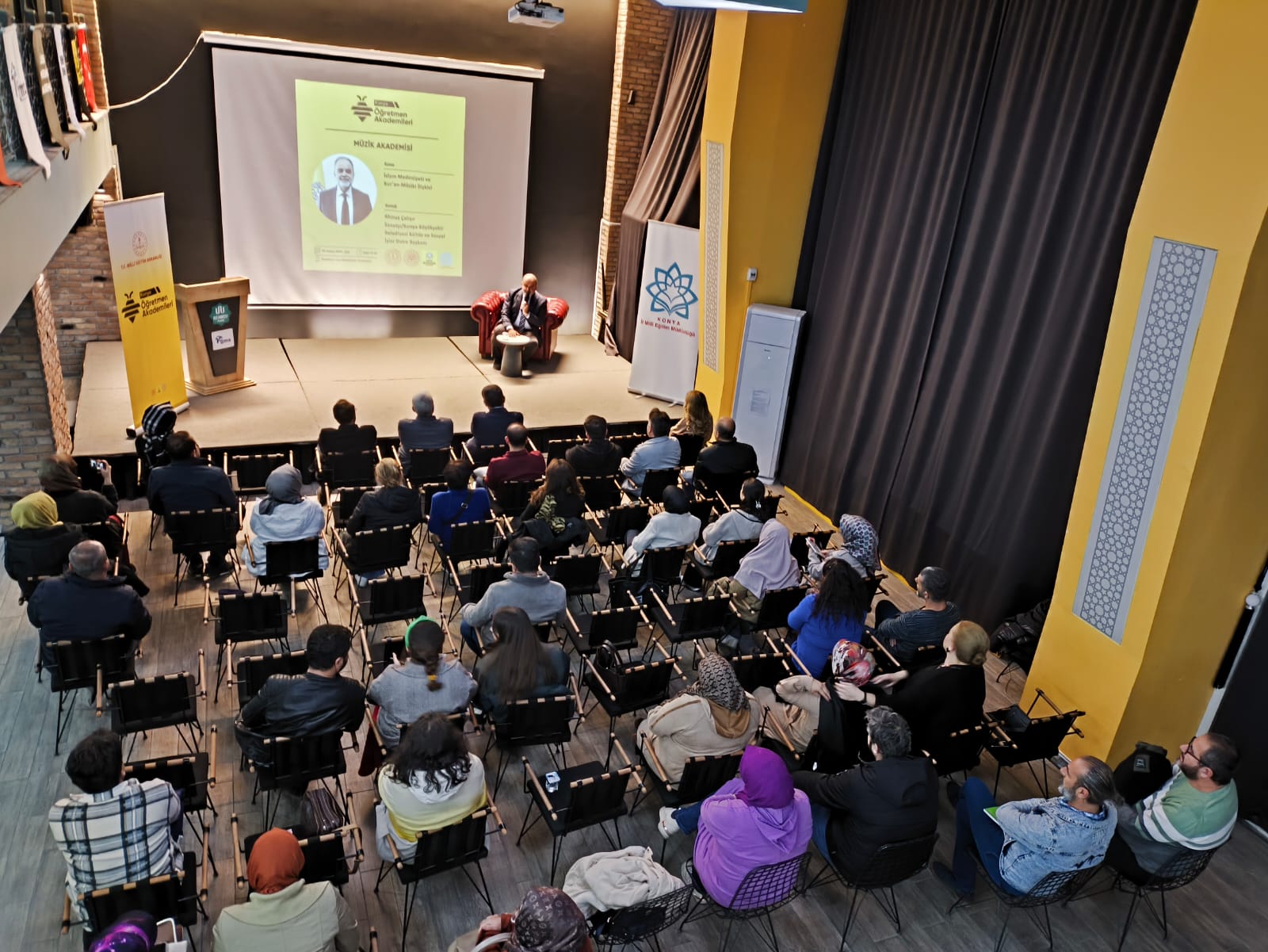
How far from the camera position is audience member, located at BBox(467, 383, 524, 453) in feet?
24.6

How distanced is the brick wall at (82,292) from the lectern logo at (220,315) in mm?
1413

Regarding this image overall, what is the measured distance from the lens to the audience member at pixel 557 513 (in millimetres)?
5922

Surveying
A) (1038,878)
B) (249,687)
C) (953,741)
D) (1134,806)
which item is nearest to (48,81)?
(249,687)

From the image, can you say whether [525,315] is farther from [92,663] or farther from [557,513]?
[92,663]

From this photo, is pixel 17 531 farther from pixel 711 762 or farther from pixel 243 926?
pixel 711 762

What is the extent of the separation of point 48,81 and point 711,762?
561cm

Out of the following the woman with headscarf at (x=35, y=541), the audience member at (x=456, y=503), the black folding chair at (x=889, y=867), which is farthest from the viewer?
the audience member at (x=456, y=503)

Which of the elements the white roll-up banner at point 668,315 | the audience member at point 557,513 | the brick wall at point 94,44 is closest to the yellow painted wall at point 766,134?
the white roll-up banner at point 668,315

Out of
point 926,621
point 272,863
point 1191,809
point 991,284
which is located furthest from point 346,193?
point 1191,809

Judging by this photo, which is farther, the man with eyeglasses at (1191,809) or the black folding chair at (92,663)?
the black folding chair at (92,663)

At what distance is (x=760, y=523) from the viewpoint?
6.26 meters

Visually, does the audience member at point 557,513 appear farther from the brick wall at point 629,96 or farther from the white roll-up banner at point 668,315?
the brick wall at point 629,96

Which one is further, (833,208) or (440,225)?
(440,225)

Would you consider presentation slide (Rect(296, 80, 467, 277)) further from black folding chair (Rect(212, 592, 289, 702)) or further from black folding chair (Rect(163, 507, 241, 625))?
black folding chair (Rect(212, 592, 289, 702))
